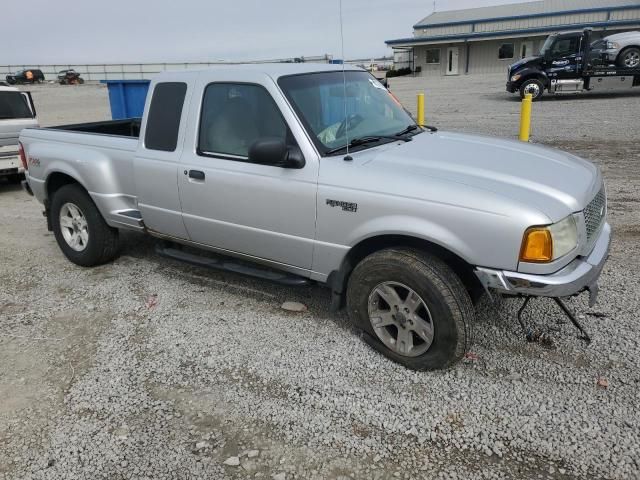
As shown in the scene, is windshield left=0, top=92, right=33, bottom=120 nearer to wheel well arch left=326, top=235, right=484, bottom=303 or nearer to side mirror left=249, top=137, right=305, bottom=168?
side mirror left=249, top=137, right=305, bottom=168

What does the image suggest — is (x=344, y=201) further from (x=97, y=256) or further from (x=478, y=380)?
(x=97, y=256)

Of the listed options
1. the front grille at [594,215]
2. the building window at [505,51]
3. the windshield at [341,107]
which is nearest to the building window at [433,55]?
the building window at [505,51]

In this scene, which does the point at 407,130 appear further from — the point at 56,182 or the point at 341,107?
the point at 56,182

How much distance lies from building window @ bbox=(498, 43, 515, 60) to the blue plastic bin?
119 ft

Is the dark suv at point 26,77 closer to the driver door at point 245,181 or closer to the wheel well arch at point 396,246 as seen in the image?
the driver door at point 245,181

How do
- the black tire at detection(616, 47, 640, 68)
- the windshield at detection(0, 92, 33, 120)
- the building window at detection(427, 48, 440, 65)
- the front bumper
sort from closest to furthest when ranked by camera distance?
the front bumper → the windshield at detection(0, 92, 33, 120) → the black tire at detection(616, 47, 640, 68) → the building window at detection(427, 48, 440, 65)

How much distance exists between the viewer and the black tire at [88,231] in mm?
5219

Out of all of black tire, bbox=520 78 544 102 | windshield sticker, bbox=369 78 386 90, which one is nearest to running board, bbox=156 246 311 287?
windshield sticker, bbox=369 78 386 90

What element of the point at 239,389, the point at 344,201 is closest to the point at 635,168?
the point at 344,201

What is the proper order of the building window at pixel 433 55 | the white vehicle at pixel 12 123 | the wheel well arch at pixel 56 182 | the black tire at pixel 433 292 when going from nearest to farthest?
the black tire at pixel 433 292
the wheel well arch at pixel 56 182
the white vehicle at pixel 12 123
the building window at pixel 433 55

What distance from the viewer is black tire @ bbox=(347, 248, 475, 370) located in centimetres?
317

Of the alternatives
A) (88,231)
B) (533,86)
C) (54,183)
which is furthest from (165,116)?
(533,86)

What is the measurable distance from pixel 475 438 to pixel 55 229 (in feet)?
15.7

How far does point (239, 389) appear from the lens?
133 inches
